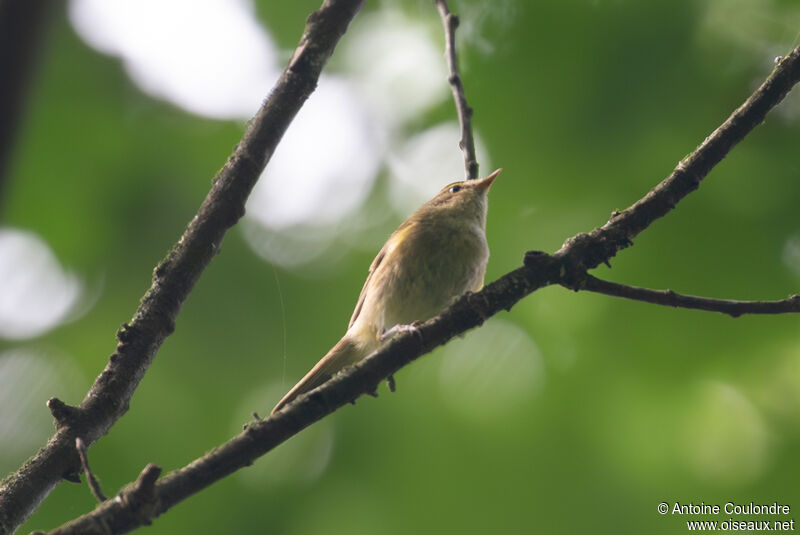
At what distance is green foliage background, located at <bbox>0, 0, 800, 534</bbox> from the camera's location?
4266 mm

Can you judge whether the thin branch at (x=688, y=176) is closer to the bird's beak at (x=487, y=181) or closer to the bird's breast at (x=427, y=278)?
the bird's breast at (x=427, y=278)

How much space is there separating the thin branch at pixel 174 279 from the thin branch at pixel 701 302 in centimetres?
123

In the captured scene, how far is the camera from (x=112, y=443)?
4.66 meters

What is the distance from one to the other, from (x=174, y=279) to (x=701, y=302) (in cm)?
174

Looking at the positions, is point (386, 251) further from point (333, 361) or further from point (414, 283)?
point (333, 361)

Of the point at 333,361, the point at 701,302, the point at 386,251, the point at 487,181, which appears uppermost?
the point at 487,181

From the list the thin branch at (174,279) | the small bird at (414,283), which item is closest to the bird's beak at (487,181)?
the small bird at (414,283)

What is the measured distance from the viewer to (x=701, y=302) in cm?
233

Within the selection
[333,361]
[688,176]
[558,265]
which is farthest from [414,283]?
[688,176]

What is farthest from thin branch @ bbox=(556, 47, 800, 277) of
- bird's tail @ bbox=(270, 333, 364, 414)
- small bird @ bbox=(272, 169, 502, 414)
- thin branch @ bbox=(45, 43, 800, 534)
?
bird's tail @ bbox=(270, 333, 364, 414)

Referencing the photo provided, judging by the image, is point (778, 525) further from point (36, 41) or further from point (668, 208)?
point (36, 41)

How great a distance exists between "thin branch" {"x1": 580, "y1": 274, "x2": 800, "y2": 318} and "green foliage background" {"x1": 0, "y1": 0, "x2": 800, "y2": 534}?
2.09 m

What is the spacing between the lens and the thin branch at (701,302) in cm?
229

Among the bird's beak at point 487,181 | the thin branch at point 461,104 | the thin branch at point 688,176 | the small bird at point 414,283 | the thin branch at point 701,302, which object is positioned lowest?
the thin branch at point 701,302
